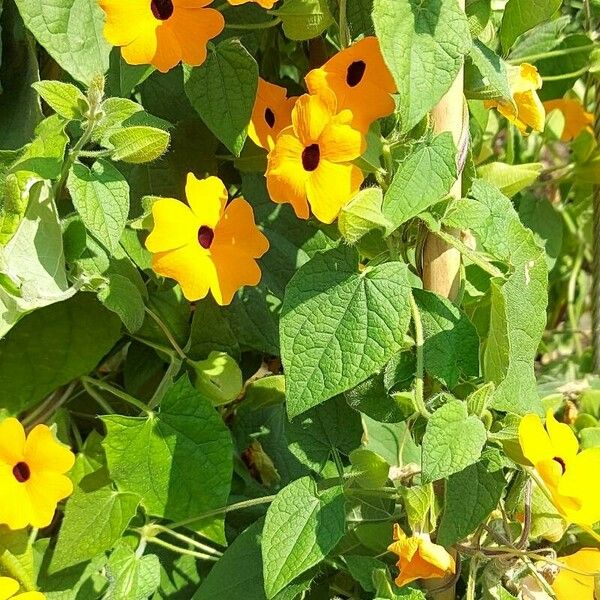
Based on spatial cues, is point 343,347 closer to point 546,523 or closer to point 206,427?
point 206,427

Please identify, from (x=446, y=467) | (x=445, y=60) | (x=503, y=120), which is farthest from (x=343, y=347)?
(x=503, y=120)

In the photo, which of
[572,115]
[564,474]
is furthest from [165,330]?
[572,115]

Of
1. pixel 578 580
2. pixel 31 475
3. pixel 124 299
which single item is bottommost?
pixel 578 580

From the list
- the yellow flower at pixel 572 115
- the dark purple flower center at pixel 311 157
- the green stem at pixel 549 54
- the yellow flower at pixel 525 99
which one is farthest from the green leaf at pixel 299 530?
the yellow flower at pixel 572 115

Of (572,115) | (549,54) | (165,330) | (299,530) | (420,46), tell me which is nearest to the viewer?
(420,46)

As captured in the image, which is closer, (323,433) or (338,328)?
(338,328)

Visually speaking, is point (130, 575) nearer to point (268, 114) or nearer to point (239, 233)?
point (239, 233)

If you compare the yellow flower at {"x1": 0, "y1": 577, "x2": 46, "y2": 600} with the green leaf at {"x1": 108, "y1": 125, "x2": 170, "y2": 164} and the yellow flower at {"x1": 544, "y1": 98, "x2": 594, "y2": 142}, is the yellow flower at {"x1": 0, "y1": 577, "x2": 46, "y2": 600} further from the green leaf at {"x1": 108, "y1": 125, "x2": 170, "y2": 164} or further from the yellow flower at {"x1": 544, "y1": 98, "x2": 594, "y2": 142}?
the yellow flower at {"x1": 544, "y1": 98, "x2": 594, "y2": 142}

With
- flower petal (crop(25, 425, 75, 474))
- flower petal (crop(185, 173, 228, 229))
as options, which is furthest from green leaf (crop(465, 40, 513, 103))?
flower petal (crop(25, 425, 75, 474))
